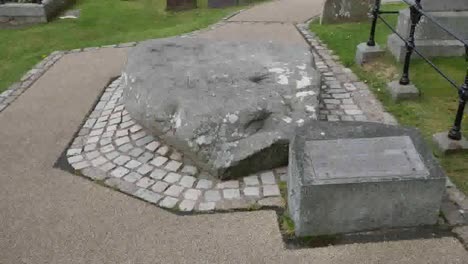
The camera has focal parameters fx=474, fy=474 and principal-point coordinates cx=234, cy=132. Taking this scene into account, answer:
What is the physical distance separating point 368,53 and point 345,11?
205 centimetres

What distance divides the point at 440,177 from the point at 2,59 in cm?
755

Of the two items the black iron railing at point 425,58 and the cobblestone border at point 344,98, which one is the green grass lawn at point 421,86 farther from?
the black iron railing at point 425,58

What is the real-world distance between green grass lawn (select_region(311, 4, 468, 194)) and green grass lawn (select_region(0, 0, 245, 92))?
2.96m

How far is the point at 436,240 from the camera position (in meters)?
3.76

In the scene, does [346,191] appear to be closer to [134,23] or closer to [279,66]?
[279,66]

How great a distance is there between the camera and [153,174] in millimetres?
4746

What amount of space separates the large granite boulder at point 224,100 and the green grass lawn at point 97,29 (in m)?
2.97

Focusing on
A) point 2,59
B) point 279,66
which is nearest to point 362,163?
point 279,66

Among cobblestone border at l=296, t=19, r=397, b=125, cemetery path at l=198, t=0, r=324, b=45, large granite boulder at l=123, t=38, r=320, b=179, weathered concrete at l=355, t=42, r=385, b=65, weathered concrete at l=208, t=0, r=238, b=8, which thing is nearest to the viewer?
large granite boulder at l=123, t=38, r=320, b=179

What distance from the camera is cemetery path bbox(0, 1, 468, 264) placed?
12.1 ft

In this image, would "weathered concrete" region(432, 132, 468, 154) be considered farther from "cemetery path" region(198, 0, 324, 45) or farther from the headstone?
the headstone

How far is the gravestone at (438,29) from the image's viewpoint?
6668 mm

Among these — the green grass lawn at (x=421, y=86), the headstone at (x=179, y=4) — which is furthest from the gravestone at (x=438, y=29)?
the headstone at (x=179, y=4)

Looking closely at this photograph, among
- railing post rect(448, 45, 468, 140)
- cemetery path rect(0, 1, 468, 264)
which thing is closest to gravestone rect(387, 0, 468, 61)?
railing post rect(448, 45, 468, 140)
